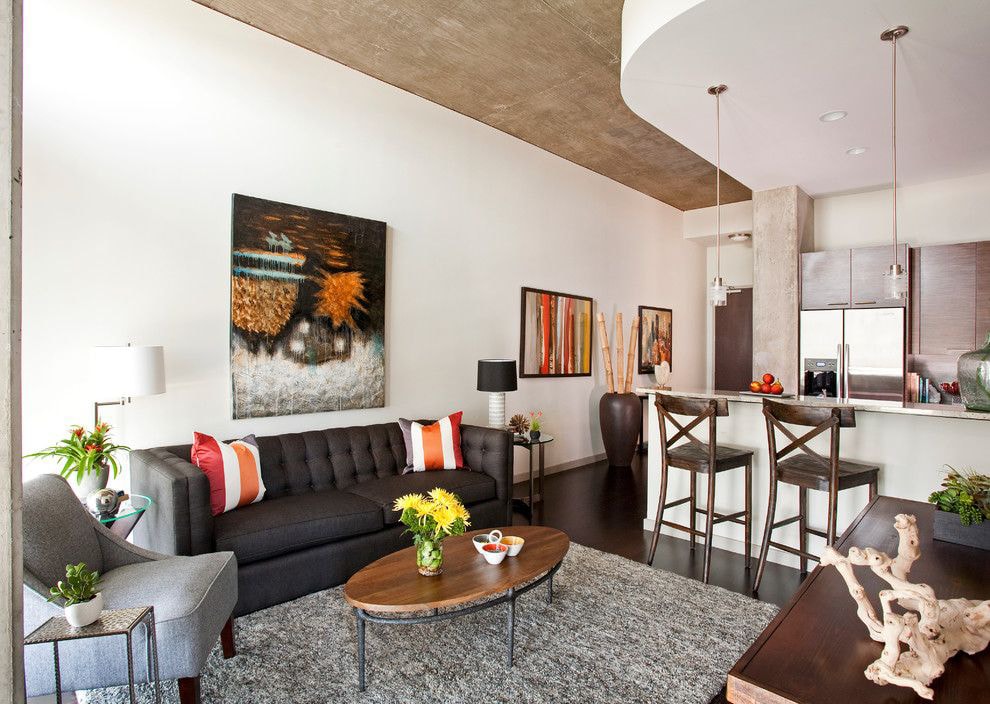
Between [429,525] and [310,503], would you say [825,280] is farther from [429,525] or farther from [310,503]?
[310,503]

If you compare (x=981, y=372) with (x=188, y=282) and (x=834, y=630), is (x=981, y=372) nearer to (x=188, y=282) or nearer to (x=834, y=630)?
(x=834, y=630)

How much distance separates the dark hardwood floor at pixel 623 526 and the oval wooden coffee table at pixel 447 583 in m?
0.86

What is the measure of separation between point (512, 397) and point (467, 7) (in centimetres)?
329

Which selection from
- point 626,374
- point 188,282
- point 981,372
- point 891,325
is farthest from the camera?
point 626,374

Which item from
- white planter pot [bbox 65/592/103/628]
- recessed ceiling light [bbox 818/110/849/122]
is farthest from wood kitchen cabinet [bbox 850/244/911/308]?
white planter pot [bbox 65/592/103/628]

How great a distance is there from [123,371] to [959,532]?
344cm

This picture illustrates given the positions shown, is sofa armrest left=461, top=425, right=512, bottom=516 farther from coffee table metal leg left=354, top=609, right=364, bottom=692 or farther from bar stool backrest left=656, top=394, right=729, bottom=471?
coffee table metal leg left=354, top=609, right=364, bottom=692

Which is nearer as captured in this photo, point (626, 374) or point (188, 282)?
point (188, 282)

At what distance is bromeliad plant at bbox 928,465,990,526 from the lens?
166 centimetres

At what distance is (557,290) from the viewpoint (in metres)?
5.87

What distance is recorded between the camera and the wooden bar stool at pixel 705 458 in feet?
10.7

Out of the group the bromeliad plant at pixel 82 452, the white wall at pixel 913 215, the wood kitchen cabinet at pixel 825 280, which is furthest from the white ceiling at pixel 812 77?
the bromeliad plant at pixel 82 452

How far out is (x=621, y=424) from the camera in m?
5.96

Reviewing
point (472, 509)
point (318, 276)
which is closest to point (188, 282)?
point (318, 276)
